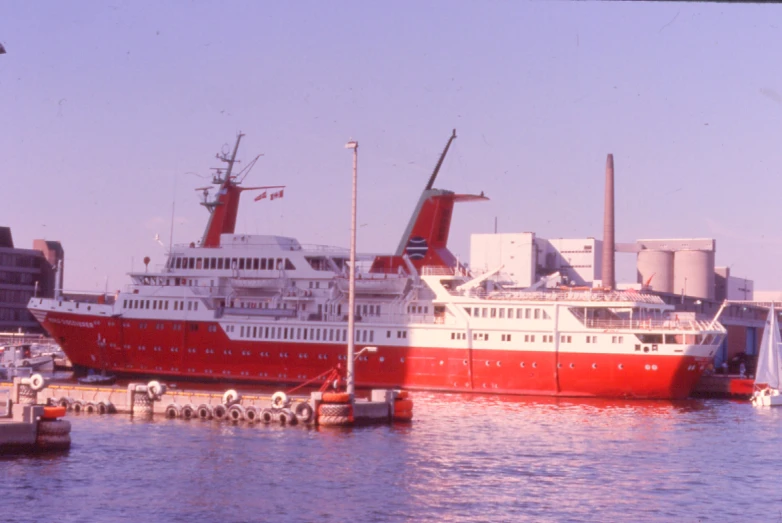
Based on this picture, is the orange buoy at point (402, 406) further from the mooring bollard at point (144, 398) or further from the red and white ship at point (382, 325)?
the red and white ship at point (382, 325)

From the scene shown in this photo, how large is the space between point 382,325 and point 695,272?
185ft

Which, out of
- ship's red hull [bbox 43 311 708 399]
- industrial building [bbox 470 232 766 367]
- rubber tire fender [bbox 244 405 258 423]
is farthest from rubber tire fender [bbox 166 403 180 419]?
industrial building [bbox 470 232 766 367]

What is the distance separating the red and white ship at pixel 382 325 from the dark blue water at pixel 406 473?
11223 millimetres

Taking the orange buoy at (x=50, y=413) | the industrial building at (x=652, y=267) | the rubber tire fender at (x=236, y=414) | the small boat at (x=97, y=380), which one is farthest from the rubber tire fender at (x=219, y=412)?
the industrial building at (x=652, y=267)

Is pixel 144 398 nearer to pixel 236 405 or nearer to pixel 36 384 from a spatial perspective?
pixel 236 405

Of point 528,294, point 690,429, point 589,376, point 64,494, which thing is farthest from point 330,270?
point 64,494

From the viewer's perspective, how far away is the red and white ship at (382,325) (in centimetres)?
5756

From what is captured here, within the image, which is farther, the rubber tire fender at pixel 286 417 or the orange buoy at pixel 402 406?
the orange buoy at pixel 402 406

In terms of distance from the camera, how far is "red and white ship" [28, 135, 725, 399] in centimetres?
5756

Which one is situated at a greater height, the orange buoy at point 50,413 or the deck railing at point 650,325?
the deck railing at point 650,325

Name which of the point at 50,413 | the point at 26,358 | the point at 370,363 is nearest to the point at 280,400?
the point at 50,413

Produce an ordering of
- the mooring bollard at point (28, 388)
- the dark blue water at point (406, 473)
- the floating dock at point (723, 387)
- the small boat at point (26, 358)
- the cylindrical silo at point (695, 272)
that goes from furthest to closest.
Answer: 1. the cylindrical silo at point (695, 272)
2. the small boat at point (26, 358)
3. the floating dock at point (723, 387)
4. the mooring bollard at point (28, 388)
5. the dark blue water at point (406, 473)

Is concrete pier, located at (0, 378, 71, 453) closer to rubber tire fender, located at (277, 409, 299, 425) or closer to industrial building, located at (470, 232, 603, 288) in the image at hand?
rubber tire fender, located at (277, 409, 299, 425)

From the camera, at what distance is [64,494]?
27031 mm
